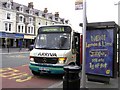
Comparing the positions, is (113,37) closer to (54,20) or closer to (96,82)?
(96,82)

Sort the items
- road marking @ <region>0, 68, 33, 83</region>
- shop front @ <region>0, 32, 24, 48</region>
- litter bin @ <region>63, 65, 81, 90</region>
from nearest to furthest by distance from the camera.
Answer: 1. litter bin @ <region>63, 65, 81, 90</region>
2. road marking @ <region>0, 68, 33, 83</region>
3. shop front @ <region>0, 32, 24, 48</region>

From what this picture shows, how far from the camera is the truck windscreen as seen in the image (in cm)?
1115

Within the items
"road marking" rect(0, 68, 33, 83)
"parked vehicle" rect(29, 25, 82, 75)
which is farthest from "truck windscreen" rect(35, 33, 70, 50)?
"road marking" rect(0, 68, 33, 83)

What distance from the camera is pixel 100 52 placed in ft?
29.2

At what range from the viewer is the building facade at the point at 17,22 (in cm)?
5434

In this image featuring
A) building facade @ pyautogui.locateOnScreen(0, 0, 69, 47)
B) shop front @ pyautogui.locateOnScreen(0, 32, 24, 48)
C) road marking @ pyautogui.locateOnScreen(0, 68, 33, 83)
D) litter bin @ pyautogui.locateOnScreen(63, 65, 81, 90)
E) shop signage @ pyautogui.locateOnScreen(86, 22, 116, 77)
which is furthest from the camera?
building facade @ pyautogui.locateOnScreen(0, 0, 69, 47)

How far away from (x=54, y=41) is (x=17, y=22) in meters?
48.7

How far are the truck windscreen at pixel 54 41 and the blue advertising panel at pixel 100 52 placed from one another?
216 centimetres

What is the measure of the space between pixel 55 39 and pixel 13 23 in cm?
4709

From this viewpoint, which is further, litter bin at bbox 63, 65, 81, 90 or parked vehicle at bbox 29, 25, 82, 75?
parked vehicle at bbox 29, 25, 82, 75

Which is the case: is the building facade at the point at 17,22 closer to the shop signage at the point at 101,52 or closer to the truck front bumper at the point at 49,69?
the truck front bumper at the point at 49,69

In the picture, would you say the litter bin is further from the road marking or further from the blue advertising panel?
the road marking

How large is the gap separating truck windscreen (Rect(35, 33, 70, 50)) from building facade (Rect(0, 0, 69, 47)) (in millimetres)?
39782

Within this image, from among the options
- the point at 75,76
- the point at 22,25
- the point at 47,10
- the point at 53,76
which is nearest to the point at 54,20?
the point at 47,10
